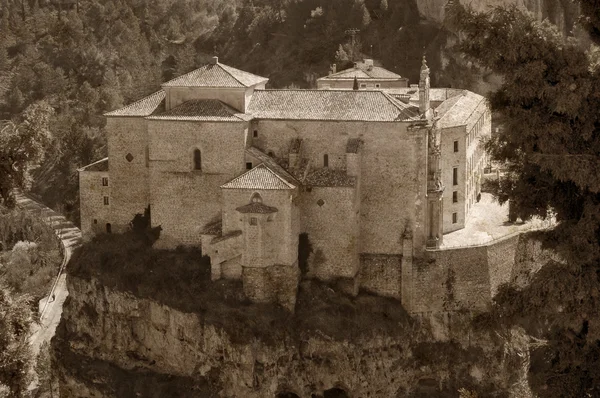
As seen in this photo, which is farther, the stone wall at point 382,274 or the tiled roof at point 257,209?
the stone wall at point 382,274

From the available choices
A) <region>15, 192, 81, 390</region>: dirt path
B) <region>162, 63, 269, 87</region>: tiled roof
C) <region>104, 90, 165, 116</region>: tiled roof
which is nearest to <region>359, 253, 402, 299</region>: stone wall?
<region>162, 63, 269, 87</region>: tiled roof

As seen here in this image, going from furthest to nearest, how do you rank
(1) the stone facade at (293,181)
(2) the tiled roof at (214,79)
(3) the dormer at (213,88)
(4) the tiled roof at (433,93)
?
1. (4) the tiled roof at (433,93)
2. (2) the tiled roof at (214,79)
3. (3) the dormer at (213,88)
4. (1) the stone facade at (293,181)

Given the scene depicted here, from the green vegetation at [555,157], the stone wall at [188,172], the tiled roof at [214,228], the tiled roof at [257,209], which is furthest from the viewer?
the stone wall at [188,172]

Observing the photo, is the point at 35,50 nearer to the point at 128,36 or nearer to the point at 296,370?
the point at 128,36

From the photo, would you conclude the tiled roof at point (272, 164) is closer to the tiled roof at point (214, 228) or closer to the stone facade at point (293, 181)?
the stone facade at point (293, 181)

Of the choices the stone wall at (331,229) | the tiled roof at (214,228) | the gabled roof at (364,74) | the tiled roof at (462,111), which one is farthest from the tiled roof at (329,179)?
the gabled roof at (364,74)

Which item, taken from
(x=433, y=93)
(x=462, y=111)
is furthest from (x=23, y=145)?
(x=433, y=93)
